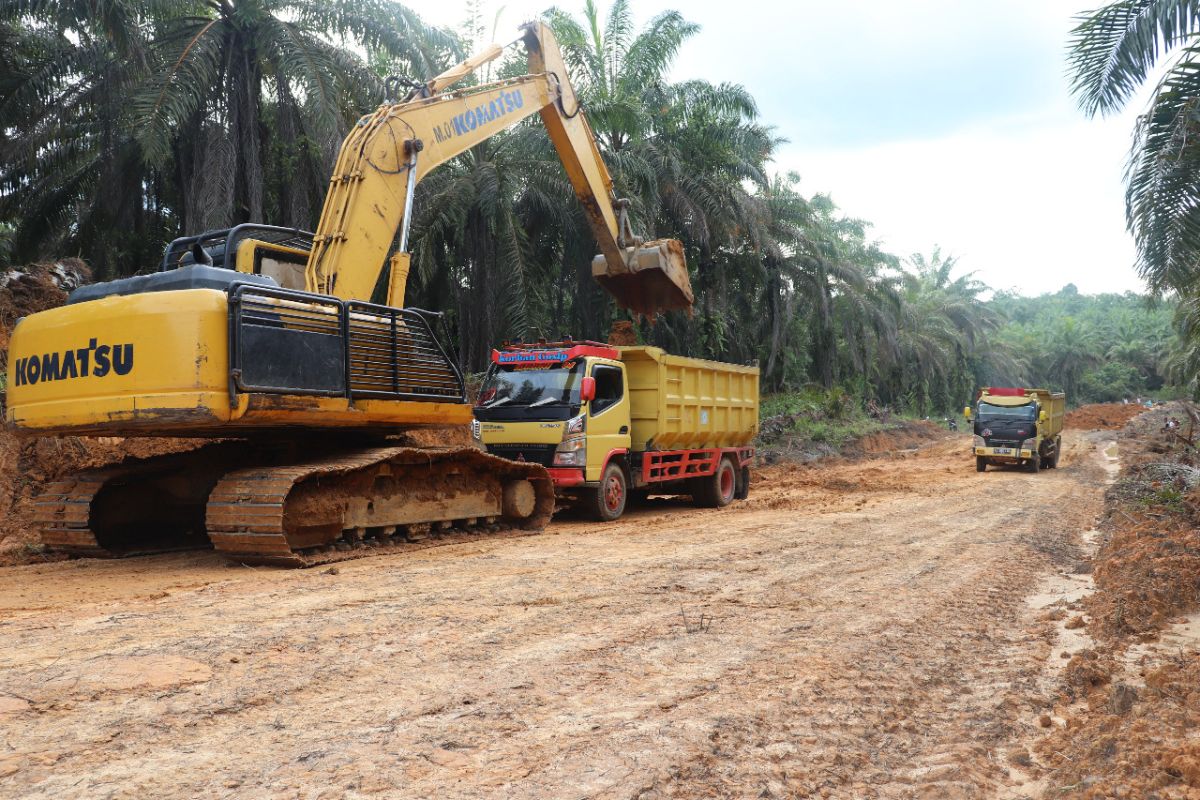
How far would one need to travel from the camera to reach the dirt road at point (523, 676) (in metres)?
3.39

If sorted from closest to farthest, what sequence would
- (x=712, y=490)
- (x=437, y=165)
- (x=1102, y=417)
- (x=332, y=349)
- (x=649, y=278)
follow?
(x=332, y=349), (x=437, y=165), (x=649, y=278), (x=712, y=490), (x=1102, y=417)

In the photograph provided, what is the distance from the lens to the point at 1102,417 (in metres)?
48.9

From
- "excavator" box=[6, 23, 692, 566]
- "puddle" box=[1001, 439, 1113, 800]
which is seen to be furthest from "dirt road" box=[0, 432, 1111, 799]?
"excavator" box=[6, 23, 692, 566]

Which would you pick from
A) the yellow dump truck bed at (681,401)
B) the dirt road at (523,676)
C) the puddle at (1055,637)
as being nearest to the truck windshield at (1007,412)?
the yellow dump truck bed at (681,401)

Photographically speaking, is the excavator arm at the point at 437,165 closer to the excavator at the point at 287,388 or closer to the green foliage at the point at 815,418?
the excavator at the point at 287,388

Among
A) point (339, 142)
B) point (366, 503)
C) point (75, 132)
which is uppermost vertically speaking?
point (75, 132)

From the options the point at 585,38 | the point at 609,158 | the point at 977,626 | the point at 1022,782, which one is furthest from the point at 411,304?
the point at 1022,782

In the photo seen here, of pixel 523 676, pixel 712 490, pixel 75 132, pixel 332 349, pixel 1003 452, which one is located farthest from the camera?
pixel 1003 452

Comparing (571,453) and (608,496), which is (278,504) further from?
(608,496)

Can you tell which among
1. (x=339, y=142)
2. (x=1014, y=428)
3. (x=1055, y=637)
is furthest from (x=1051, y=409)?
(x=1055, y=637)

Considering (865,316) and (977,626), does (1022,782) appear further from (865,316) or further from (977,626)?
(865,316)

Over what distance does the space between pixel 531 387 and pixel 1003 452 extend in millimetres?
15131

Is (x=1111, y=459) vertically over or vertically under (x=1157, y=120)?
under

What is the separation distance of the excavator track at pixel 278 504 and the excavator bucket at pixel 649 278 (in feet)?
14.0
